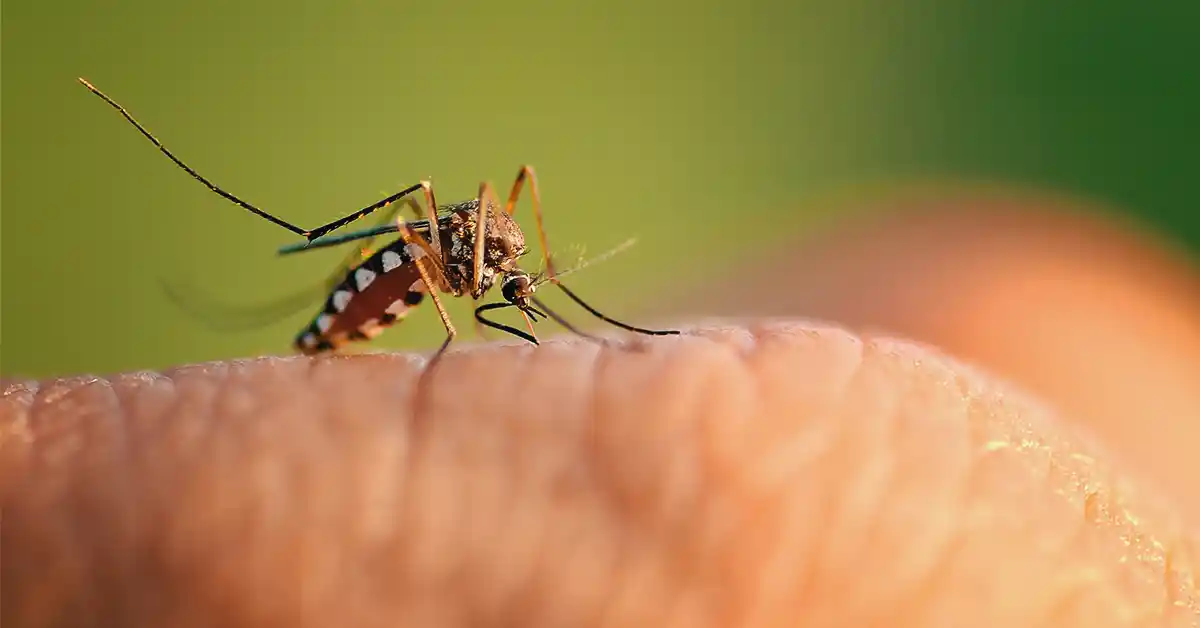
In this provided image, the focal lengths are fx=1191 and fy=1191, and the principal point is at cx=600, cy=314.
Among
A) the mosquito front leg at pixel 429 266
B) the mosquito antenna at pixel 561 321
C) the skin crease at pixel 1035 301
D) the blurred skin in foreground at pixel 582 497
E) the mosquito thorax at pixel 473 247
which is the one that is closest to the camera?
the blurred skin in foreground at pixel 582 497

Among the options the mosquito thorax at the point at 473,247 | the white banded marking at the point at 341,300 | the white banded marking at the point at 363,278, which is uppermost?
the mosquito thorax at the point at 473,247

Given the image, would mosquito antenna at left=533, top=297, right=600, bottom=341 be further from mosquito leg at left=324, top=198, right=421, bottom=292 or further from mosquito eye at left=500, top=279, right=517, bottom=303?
mosquito leg at left=324, top=198, right=421, bottom=292

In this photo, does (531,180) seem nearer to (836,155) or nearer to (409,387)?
(409,387)

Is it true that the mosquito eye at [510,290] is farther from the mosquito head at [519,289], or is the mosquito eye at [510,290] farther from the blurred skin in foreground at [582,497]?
the blurred skin in foreground at [582,497]

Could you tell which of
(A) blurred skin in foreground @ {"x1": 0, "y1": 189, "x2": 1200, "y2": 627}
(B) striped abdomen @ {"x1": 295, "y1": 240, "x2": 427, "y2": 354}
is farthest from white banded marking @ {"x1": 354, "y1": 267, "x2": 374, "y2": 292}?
(A) blurred skin in foreground @ {"x1": 0, "y1": 189, "x2": 1200, "y2": 627}

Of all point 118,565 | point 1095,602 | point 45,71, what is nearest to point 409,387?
point 118,565

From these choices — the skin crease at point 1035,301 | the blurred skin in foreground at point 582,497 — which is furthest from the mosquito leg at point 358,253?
the skin crease at point 1035,301
